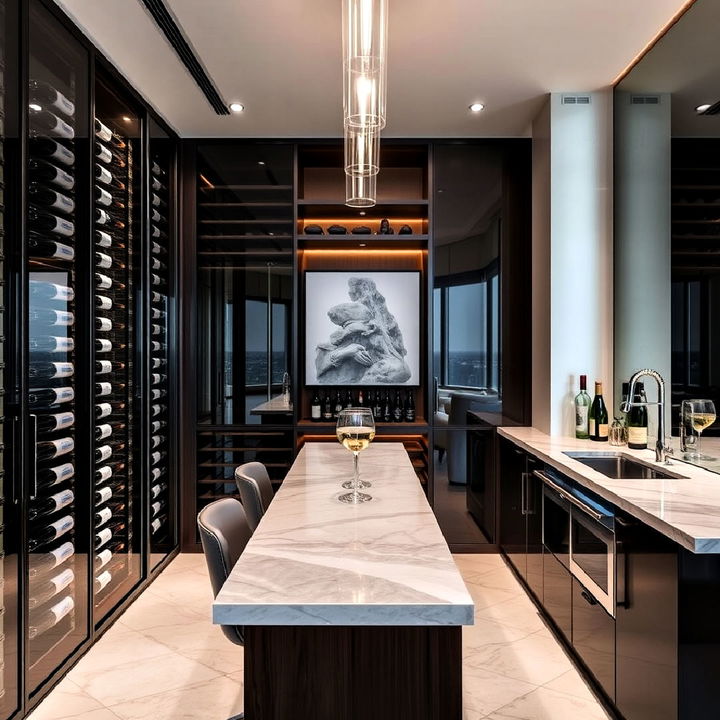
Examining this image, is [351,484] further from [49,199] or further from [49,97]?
[49,97]

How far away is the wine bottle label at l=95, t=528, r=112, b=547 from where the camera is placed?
2.93 m

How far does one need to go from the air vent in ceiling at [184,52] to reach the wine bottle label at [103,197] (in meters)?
0.76

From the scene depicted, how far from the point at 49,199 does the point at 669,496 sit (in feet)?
8.42

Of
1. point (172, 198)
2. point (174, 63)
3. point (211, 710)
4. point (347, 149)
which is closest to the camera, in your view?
point (211, 710)

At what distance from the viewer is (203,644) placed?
2807mm

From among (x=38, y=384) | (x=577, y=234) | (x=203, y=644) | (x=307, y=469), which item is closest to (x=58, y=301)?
(x=38, y=384)

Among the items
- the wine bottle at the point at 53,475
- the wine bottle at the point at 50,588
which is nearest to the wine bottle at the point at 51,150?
the wine bottle at the point at 53,475

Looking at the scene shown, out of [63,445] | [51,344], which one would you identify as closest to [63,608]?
[63,445]

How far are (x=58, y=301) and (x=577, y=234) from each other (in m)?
2.74

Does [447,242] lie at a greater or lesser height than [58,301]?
greater

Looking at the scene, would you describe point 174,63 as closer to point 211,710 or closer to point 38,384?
point 38,384

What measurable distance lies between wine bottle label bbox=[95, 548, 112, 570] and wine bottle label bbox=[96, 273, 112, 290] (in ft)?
4.26

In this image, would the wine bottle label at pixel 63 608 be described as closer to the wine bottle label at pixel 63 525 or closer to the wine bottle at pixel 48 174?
the wine bottle label at pixel 63 525

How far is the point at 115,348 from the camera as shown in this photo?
315cm
